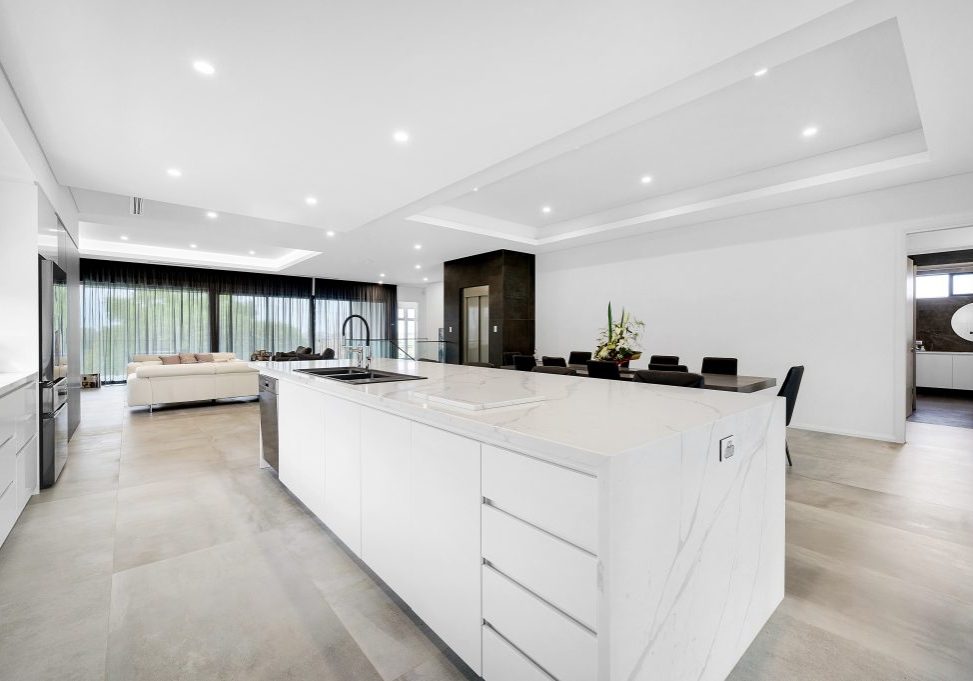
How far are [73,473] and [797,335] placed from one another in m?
7.44

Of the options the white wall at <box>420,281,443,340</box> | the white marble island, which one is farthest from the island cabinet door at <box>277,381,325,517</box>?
the white wall at <box>420,281,443,340</box>

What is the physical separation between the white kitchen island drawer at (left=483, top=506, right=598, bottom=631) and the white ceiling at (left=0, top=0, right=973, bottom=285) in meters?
2.29

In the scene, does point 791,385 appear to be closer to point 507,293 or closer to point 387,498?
point 387,498

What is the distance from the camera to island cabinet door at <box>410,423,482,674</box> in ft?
4.30

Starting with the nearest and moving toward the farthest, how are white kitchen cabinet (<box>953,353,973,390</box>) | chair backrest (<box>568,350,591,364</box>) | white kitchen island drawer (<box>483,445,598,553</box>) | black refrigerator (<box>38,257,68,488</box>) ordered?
white kitchen island drawer (<box>483,445,598,553</box>) < black refrigerator (<box>38,257,68,488</box>) < chair backrest (<box>568,350,591,364</box>) < white kitchen cabinet (<box>953,353,973,390</box>)

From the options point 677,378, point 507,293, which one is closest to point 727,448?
point 677,378

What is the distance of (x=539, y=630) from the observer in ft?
3.60

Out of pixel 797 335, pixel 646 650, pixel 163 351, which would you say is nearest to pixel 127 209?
pixel 163 351

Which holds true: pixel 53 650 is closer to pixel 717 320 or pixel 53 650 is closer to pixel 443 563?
pixel 443 563

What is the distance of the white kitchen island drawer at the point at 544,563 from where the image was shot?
97 centimetres

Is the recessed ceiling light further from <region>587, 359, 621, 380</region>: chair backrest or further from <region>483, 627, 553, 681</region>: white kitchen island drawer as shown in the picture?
<region>587, 359, 621, 380</region>: chair backrest

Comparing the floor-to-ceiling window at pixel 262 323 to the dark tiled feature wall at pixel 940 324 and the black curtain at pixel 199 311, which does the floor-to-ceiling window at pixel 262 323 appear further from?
the dark tiled feature wall at pixel 940 324

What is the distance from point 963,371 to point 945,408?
1689 mm

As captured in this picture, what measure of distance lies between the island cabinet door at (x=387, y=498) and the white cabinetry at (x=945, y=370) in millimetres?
9974
